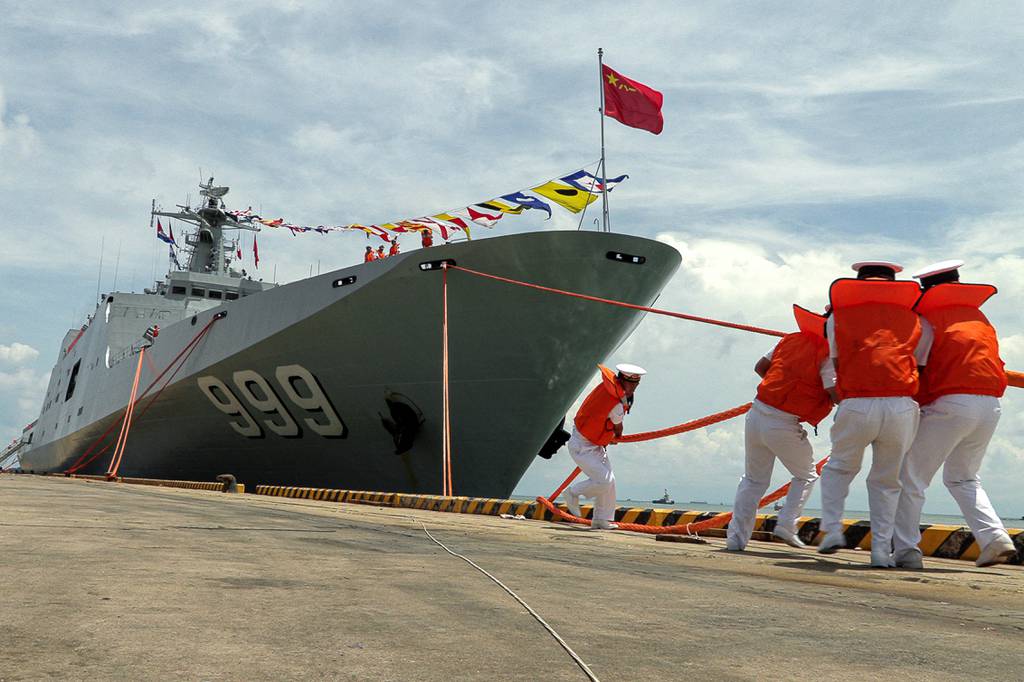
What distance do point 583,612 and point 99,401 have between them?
2290cm

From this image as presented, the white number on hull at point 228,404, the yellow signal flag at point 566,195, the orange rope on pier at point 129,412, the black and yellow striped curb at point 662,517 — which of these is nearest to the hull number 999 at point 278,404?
the white number on hull at point 228,404

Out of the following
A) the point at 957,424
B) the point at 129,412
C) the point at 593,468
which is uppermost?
the point at 129,412

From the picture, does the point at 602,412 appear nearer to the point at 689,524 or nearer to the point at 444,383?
the point at 689,524

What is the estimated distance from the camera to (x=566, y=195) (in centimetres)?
1348

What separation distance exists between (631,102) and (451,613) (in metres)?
12.1

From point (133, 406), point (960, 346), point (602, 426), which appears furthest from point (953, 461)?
point (133, 406)

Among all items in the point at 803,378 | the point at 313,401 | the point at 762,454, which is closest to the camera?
the point at 803,378

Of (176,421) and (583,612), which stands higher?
(176,421)

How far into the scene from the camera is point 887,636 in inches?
106

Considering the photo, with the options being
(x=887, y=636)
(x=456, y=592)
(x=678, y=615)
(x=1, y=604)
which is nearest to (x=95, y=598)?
(x=1, y=604)

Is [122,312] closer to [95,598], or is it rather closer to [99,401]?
[99,401]

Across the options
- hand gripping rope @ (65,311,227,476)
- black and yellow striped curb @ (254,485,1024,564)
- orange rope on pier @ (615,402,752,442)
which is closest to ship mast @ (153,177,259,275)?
hand gripping rope @ (65,311,227,476)

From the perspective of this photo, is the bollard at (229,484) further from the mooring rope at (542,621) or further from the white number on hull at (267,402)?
the mooring rope at (542,621)

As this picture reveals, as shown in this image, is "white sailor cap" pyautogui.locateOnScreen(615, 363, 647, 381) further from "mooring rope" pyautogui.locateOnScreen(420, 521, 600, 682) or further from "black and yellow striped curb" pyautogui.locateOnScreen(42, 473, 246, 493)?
"black and yellow striped curb" pyautogui.locateOnScreen(42, 473, 246, 493)
